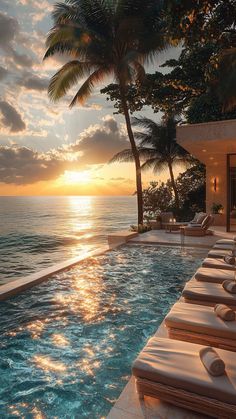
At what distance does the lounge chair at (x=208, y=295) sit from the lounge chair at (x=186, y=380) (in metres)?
1.63

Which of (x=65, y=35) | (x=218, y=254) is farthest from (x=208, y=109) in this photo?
(x=218, y=254)

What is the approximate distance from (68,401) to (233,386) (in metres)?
1.69

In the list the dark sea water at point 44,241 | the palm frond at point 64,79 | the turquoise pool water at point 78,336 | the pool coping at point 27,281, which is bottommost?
the dark sea water at point 44,241

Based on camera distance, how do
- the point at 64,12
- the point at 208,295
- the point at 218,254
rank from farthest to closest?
1. the point at 64,12
2. the point at 218,254
3. the point at 208,295

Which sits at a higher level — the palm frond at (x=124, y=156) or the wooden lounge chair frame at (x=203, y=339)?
the palm frond at (x=124, y=156)

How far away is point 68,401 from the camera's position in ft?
10.6

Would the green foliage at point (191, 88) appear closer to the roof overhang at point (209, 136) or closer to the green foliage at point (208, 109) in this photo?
A: the green foliage at point (208, 109)

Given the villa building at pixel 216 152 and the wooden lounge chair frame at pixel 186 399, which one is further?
the villa building at pixel 216 152

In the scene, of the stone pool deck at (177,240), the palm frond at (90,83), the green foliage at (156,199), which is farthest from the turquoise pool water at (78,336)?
the green foliage at (156,199)

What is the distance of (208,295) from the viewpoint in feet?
14.8

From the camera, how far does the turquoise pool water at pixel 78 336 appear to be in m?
A: 3.28

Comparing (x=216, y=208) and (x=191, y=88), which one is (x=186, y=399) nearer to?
(x=216, y=208)

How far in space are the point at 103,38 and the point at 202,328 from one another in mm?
14797

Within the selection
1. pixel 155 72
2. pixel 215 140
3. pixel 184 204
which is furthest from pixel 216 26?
pixel 184 204
